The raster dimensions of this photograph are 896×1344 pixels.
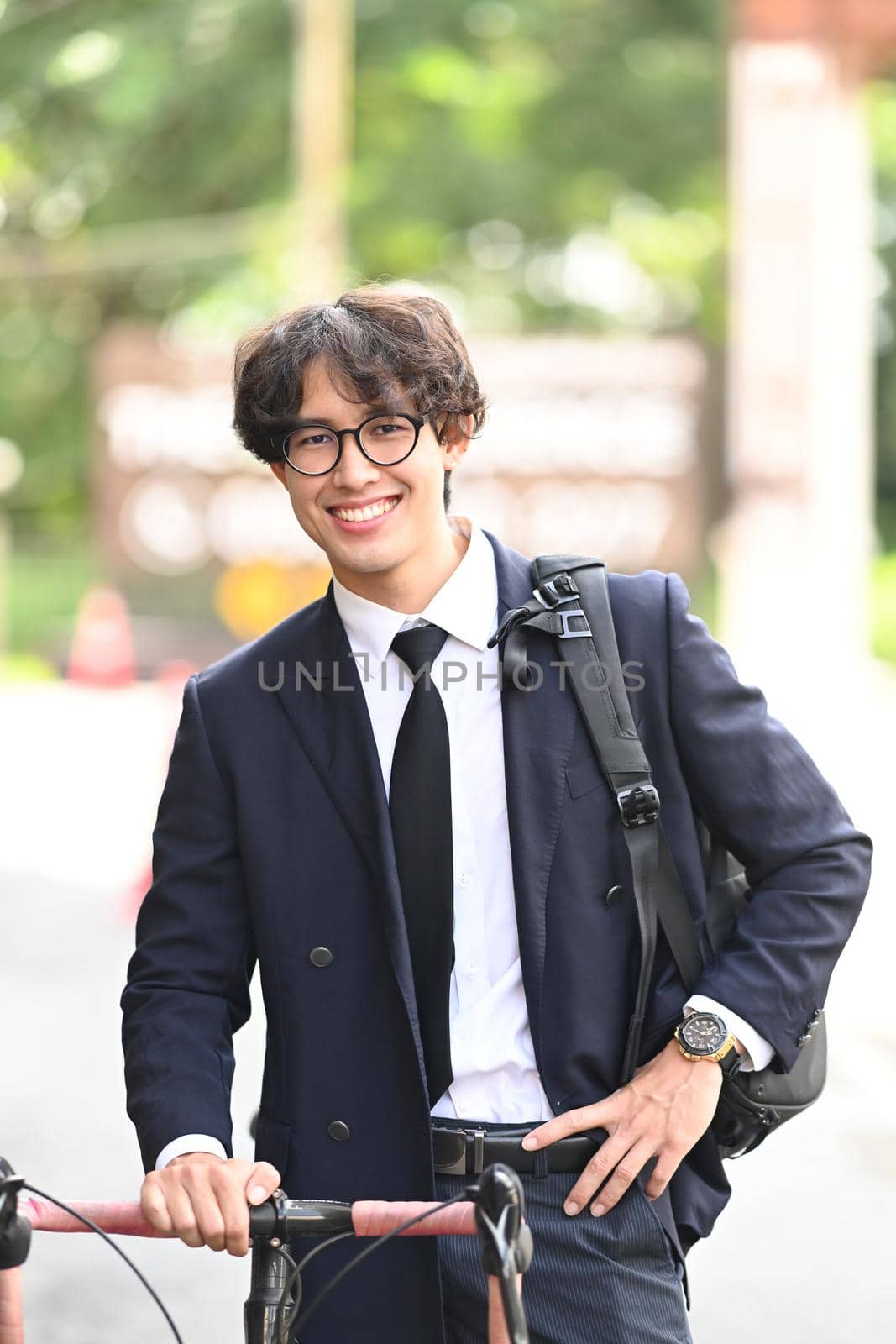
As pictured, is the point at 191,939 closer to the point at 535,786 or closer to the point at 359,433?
the point at 535,786

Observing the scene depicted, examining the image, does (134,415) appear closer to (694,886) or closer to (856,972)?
(856,972)

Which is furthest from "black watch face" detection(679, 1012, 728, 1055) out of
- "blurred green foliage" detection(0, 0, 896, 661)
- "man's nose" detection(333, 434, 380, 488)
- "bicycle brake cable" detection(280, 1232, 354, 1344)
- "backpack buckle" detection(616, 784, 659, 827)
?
"blurred green foliage" detection(0, 0, 896, 661)

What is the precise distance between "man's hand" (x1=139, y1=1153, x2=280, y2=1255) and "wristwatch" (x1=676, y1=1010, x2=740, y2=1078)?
569 millimetres

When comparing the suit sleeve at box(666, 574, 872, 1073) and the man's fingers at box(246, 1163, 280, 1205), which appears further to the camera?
the suit sleeve at box(666, 574, 872, 1073)

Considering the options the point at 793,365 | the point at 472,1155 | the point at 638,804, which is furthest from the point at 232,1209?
the point at 793,365

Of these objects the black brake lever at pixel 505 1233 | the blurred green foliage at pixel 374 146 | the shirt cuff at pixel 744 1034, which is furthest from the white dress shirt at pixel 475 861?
the blurred green foliage at pixel 374 146

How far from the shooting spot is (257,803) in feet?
8.95

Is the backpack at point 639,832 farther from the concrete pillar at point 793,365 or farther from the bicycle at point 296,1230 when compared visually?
the concrete pillar at point 793,365

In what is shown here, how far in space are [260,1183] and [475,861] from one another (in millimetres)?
531

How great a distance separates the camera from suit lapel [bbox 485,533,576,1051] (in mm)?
2588

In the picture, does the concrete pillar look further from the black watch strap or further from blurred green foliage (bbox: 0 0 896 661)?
the black watch strap

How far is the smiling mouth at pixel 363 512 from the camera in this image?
8.79ft

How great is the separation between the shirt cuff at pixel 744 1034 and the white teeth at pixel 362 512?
792 mm

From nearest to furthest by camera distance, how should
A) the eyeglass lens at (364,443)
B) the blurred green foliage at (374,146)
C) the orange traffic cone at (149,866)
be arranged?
the eyeglass lens at (364,443)
the orange traffic cone at (149,866)
the blurred green foliage at (374,146)
